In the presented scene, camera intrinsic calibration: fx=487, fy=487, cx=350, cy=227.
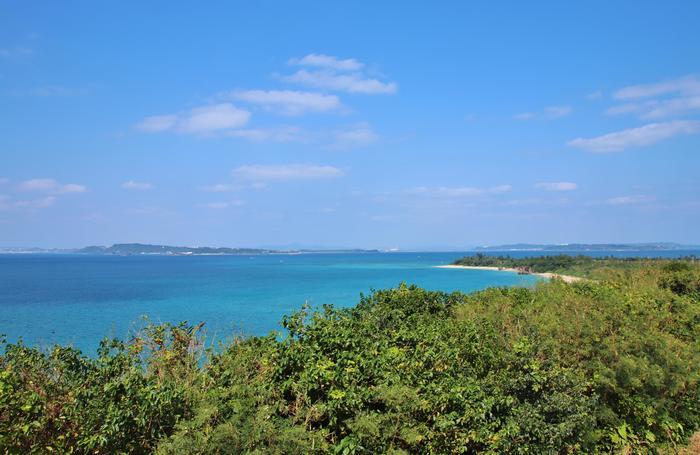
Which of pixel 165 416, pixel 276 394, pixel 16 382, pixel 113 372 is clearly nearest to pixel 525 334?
pixel 276 394

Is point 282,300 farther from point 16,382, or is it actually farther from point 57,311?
point 16,382

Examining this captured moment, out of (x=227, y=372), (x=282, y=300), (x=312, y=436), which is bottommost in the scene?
(x=282, y=300)

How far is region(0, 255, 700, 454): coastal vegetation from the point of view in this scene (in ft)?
15.7

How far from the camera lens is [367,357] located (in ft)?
20.7

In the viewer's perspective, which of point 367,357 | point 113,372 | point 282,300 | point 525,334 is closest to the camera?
point 113,372

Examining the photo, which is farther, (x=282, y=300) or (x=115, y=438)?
(x=282, y=300)

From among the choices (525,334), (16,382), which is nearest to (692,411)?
(525,334)

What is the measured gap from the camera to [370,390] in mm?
5613

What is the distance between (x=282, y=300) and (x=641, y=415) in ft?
125

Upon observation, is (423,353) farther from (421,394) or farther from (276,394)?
(276,394)

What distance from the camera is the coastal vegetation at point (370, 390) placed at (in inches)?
188

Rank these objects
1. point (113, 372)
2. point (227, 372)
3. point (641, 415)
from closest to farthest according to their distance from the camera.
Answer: point (113, 372) < point (227, 372) < point (641, 415)

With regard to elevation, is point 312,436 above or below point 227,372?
below

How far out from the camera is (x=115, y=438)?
15.4 feet
